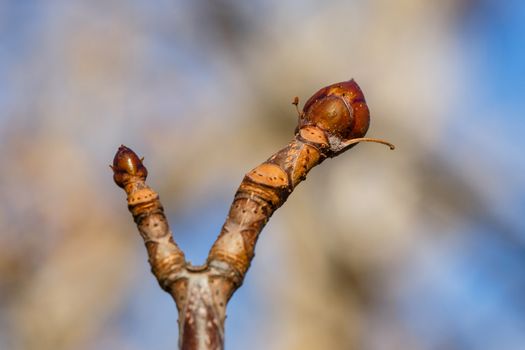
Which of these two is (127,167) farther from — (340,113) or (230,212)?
(340,113)

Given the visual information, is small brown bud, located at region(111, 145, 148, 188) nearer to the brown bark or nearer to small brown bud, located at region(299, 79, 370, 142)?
the brown bark

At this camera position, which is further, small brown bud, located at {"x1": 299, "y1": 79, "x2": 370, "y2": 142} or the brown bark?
small brown bud, located at {"x1": 299, "y1": 79, "x2": 370, "y2": 142}

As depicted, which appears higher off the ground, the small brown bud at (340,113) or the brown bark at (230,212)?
the small brown bud at (340,113)

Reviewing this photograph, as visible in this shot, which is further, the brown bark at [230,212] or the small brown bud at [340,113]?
the small brown bud at [340,113]

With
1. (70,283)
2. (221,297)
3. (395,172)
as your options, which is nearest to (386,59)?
(395,172)

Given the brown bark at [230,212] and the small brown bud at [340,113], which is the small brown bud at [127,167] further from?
the small brown bud at [340,113]

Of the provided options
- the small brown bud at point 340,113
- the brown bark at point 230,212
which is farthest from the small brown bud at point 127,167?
the small brown bud at point 340,113

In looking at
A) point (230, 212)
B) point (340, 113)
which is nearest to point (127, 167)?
point (230, 212)

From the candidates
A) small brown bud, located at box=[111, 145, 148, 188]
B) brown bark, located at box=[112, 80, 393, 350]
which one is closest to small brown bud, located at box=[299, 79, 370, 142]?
brown bark, located at box=[112, 80, 393, 350]

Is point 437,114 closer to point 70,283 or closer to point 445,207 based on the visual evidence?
point 445,207
